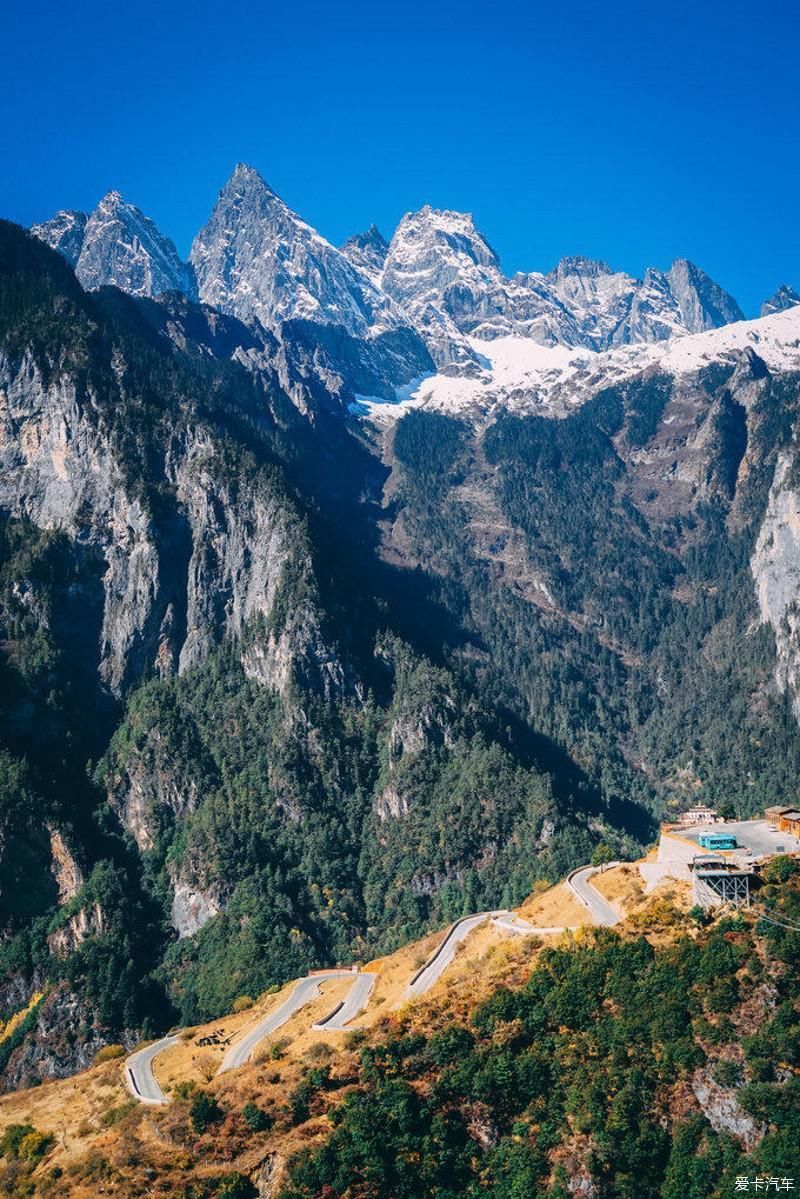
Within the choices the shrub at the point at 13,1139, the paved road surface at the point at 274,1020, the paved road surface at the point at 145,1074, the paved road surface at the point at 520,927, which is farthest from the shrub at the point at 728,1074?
the shrub at the point at 13,1139

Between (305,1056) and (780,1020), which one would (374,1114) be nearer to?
(305,1056)

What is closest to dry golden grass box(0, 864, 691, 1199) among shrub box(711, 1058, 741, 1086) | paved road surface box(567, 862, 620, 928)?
paved road surface box(567, 862, 620, 928)

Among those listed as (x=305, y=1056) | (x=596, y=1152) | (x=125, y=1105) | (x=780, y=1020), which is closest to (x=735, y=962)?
(x=780, y=1020)

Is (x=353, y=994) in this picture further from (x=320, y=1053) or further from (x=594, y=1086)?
(x=594, y=1086)

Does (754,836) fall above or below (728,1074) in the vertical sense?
above

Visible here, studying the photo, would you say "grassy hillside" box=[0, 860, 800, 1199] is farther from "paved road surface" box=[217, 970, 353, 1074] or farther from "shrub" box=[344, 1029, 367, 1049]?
"paved road surface" box=[217, 970, 353, 1074]

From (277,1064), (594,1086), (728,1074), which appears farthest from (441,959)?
(728,1074)

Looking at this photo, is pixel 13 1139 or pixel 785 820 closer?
pixel 13 1139
